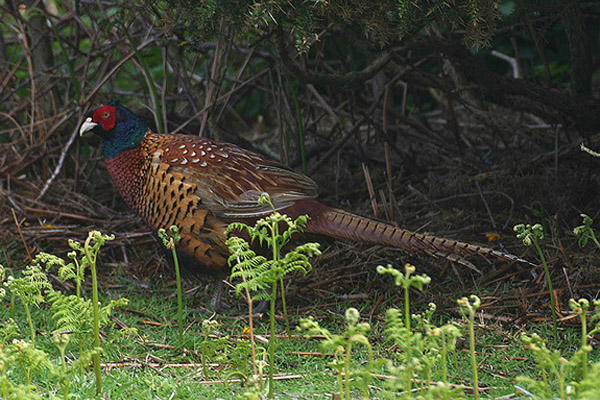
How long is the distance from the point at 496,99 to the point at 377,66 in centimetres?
92

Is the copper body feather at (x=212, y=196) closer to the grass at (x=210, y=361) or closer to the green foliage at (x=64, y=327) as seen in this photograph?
the grass at (x=210, y=361)

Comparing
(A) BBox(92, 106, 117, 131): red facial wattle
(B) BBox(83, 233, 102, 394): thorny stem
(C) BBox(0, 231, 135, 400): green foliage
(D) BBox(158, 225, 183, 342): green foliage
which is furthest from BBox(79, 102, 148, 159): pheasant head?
(B) BBox(83, 233, 102, 394): thorny stem

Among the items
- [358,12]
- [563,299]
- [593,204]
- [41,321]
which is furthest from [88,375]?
[593,204]

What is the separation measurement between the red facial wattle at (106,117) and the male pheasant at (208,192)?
78 millimetres

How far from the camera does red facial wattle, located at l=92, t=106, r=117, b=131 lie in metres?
3.49

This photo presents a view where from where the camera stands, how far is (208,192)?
3.20m

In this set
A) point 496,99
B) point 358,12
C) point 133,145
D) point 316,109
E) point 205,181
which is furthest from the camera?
point 316,109

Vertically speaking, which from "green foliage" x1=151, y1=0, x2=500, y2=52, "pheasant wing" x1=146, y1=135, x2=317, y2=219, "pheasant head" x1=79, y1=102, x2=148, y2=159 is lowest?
"pheasant wing" x1=146, y1=135, x2=317, y2=219

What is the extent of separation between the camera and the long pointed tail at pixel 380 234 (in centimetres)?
285

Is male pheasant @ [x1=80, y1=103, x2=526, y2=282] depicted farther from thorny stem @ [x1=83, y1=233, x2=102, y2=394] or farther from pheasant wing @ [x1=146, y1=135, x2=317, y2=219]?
thorny stem @ [x1=83, y1=233, x2=102, y2=394]

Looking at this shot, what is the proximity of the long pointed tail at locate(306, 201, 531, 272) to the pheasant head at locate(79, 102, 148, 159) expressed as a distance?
985 millimetres

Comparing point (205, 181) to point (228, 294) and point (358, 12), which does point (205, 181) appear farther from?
point (358, 12)

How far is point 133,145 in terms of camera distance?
3438 mm

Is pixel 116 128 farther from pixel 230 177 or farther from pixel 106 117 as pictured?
pixel 230 177
